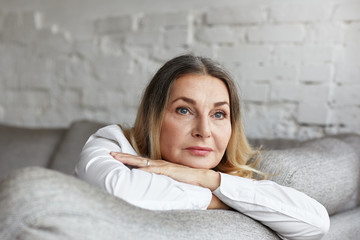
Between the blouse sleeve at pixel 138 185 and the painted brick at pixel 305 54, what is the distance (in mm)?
1187

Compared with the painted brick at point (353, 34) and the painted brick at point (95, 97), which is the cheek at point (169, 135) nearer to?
the painted brick at point (353, 34)

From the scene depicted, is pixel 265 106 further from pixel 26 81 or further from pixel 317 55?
pixel 26 81

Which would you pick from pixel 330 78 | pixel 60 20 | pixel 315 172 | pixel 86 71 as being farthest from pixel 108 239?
pixel 60 20

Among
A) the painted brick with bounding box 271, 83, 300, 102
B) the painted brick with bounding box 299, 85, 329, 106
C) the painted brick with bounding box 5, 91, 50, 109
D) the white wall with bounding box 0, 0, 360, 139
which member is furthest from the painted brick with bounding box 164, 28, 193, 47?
the painted brick with bounding box 5, 91, 50, 109

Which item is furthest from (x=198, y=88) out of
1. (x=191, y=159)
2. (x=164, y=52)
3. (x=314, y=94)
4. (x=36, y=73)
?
(x=36, y=73)

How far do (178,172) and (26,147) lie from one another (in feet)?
4.77

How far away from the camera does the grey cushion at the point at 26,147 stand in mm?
2270

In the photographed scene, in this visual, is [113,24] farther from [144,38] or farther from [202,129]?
[202,129]

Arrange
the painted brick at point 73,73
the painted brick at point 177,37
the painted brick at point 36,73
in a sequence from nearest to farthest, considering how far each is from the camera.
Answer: the painted brick at point 177,37 → the painted brick at point 73,73 → the painted brick at point 36,73

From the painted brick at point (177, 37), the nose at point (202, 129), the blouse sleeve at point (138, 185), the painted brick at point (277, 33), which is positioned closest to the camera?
the blouse sleeve at point (138, 185)

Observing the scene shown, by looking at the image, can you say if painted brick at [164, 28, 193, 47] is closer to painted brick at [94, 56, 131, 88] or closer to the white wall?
the white wall

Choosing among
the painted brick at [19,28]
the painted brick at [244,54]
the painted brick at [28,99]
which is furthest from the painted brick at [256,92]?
the painted brick at [19,28]

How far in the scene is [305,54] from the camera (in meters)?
2.04

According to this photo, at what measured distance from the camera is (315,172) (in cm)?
127
